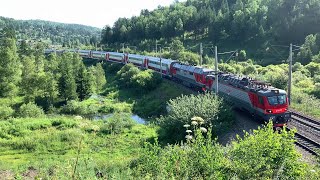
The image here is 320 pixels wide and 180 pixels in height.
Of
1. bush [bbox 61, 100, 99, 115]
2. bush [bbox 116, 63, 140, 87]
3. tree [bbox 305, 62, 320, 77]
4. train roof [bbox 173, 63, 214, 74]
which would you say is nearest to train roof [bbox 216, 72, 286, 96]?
train roof [bbox 173, 63, 214, 74]

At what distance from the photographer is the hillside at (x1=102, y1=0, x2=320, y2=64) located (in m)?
72.2

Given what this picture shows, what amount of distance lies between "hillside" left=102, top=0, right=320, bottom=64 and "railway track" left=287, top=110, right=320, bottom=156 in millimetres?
36185

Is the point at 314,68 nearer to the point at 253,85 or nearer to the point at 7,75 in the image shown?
the point at 253,85

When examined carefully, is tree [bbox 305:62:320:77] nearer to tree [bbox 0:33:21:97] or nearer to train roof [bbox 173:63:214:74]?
train roof [bbox 173:63:214:74]

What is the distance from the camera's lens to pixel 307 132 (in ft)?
77.9

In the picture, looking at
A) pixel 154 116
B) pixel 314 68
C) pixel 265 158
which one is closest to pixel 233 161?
pixel 265 158

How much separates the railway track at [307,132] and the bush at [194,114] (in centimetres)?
518

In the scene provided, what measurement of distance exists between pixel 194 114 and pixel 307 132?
8285mm

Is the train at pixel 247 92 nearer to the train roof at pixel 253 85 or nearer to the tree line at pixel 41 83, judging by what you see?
the train roof at pixel 253 85

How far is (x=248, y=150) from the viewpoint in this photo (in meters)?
11.3

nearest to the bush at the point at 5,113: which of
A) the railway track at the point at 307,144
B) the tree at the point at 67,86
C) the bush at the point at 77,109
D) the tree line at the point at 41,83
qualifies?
the tree line at the point at 41,83

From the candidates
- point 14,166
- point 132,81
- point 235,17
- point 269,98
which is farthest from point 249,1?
point 14,166

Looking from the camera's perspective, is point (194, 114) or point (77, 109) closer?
point (194, 114)

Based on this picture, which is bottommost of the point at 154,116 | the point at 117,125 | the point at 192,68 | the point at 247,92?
the point at 154,116
